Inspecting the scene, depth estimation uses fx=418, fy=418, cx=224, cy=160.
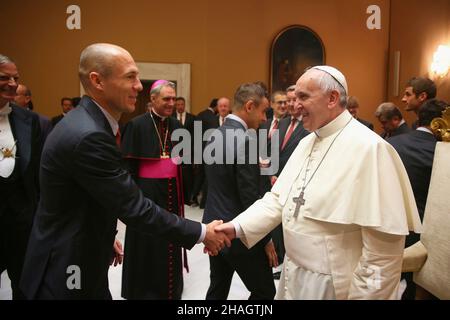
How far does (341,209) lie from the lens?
1758 millimetres

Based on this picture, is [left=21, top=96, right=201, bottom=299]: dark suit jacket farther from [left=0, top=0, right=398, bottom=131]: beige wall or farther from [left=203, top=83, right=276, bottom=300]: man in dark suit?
[left=0, top=0, right=398, bottom=131]: beige wall

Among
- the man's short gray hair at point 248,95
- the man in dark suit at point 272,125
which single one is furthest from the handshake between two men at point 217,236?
the man in dark suit at point 272,125

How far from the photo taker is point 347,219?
1.74 meters

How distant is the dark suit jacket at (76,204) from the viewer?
5.52 feet

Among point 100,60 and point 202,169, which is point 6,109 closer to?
point 100,60

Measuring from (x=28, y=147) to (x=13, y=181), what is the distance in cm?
24

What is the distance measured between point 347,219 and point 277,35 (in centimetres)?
758

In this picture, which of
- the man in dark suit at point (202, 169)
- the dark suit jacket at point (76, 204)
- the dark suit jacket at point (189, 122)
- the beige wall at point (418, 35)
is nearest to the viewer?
the dark suit jacket at point (76, 204)

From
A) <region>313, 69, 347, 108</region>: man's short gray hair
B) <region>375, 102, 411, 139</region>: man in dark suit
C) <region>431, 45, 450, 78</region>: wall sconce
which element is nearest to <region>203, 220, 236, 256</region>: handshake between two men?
<region>313, 69, 347, 108</region>: man's short gray hair

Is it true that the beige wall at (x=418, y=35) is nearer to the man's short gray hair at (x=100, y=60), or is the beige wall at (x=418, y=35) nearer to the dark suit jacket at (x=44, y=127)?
the dark suit jacket at (x=44, y=127)

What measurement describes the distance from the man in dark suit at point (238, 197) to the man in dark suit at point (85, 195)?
0.91m

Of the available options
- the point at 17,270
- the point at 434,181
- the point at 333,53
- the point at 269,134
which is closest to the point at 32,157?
the point at 17,270

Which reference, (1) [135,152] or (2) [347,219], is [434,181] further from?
(1) [135,152]

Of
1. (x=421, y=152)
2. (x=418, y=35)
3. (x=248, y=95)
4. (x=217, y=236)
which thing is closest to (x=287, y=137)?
(x=248, y=95)
